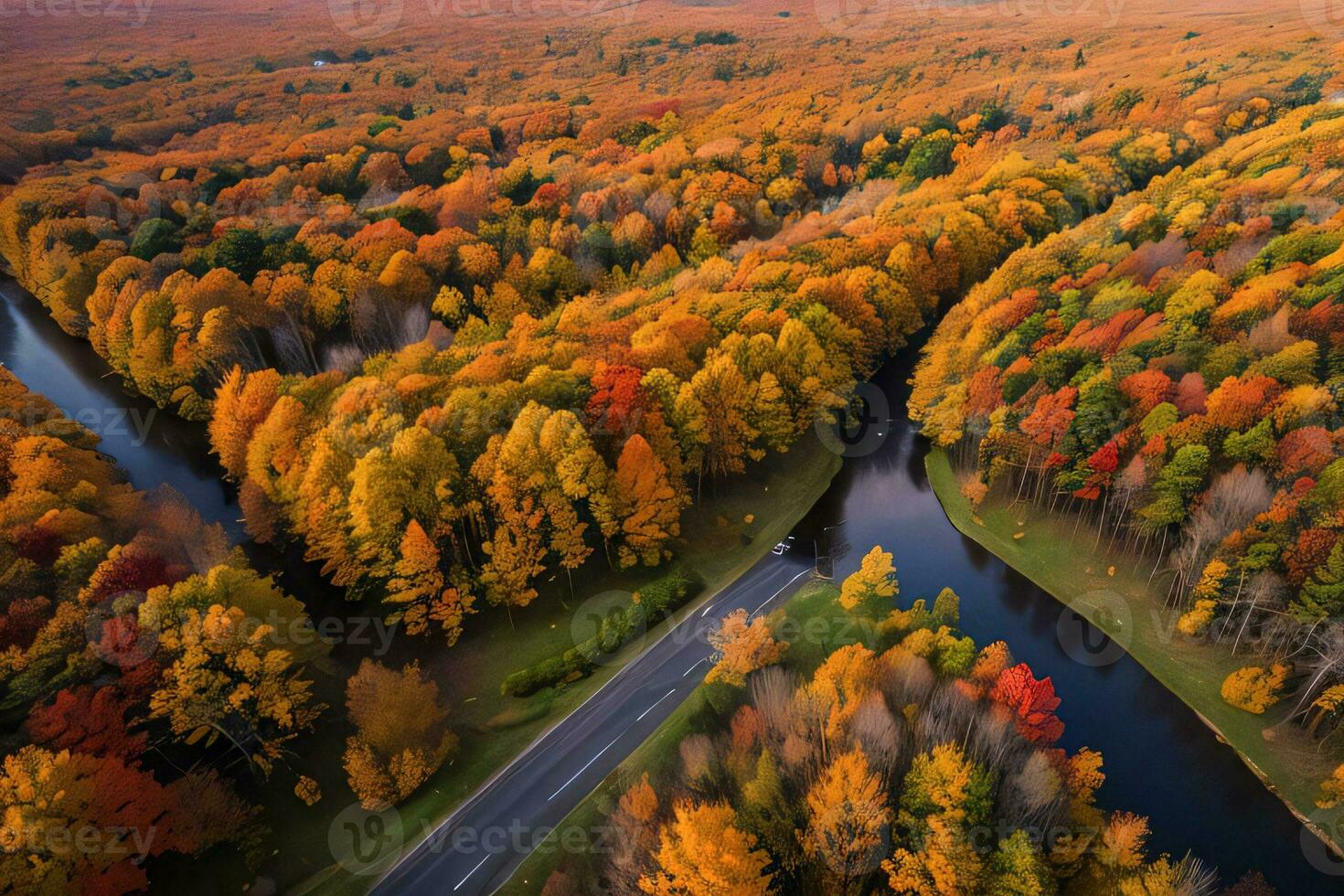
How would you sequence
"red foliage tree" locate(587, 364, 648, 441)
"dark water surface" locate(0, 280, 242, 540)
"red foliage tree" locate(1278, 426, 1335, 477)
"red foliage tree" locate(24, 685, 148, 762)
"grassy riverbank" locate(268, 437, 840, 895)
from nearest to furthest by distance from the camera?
"red foliage tree" locate(24, 685, 148, 762) → "grassy riverbank" locate(268, 437, 840, 895) → "red foliage tree" locate(1278, 426, 1335, 477) → "red foliage tree" locate(587, 364, 648, 441) → "dark water surface" locate(0, 280, 242, 540)

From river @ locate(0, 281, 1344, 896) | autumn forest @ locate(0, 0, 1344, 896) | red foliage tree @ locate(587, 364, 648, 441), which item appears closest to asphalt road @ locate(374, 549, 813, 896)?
autumn forest @ locate(0, 0, 1344, 896)

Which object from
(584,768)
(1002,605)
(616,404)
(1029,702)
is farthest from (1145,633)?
(616,404)

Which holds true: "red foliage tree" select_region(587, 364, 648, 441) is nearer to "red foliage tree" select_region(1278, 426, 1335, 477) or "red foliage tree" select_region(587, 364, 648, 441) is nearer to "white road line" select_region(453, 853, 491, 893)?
"white road line" select_region(453, 853, 491, 893)

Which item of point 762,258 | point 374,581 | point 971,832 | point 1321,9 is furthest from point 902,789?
point 1321,9

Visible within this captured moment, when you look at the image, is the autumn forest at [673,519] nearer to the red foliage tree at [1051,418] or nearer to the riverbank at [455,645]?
the riverbank at [455,645]

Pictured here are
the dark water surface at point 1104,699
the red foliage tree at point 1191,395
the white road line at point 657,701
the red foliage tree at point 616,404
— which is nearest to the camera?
A: the dark water surface at point 1104,699

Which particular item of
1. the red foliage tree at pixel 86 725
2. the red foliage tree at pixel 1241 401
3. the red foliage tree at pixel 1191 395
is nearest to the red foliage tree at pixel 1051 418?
the red foliage tree at pixel 1191 395

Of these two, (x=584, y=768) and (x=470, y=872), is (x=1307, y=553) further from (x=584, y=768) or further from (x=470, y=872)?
(x=470, y=872)
